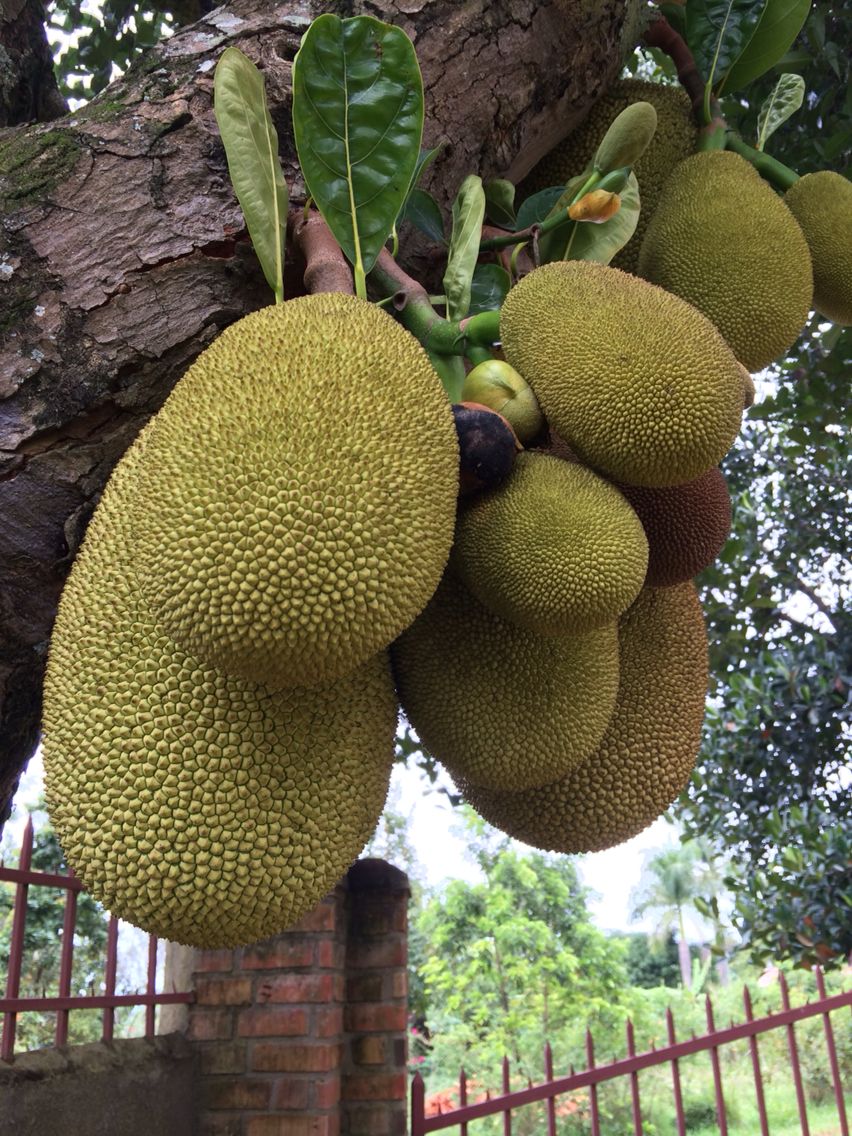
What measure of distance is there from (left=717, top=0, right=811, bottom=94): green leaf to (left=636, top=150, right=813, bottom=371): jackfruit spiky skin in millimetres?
212

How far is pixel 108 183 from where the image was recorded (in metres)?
0.74

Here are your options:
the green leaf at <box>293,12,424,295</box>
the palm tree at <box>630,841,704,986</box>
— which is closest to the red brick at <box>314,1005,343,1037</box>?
the green leaf at <box>293,12,424,295</box>

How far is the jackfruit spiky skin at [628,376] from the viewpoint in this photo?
65cm

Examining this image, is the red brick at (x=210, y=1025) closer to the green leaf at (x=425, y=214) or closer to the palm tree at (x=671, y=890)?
the green leaf at (x=425, y=214)

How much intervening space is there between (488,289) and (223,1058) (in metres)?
1.62

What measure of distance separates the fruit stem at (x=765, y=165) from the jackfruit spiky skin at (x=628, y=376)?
1.58 feet

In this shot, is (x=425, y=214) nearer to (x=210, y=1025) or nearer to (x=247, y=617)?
(x=247, y=617)

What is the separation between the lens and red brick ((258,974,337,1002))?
5.99 ft

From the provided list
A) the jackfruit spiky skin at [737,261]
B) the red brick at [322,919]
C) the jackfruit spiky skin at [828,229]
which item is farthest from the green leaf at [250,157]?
the red brick at [322,919]

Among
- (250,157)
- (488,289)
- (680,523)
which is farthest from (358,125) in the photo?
(680,523)

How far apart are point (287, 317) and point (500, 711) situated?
1.05 feet

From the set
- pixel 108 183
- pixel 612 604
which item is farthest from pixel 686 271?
pixel 108 183

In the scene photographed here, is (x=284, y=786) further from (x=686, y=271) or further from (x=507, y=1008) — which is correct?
(x=507, y=1008)

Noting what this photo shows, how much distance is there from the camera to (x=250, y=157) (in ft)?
2.39
